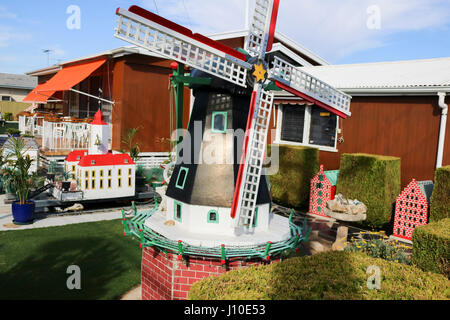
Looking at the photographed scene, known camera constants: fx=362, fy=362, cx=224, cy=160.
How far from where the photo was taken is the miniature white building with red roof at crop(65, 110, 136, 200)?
36.9 ft

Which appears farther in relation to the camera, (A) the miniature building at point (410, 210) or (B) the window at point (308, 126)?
(B) the window at point (308, 126)

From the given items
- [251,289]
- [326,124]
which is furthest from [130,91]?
[251,289]

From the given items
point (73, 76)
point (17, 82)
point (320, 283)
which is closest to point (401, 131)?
point (320, 283)

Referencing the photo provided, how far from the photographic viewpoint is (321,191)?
10.9m

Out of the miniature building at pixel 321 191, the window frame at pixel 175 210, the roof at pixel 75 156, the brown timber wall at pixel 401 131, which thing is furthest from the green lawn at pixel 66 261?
the brown timber wall at pixel 401 131

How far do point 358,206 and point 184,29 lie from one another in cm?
514

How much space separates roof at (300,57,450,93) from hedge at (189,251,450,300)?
6.66 meters

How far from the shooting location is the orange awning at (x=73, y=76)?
14.4 meters

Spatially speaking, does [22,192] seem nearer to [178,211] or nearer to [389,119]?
[178,211]

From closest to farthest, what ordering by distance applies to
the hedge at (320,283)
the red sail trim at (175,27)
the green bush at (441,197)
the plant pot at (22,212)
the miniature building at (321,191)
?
the hedge at (320,283), the red sail trim at (175,27), the green bush at (441,197), the plant pot at (22,212), the miniature building at (321,191)

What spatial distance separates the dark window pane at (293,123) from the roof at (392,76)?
1.52 metres

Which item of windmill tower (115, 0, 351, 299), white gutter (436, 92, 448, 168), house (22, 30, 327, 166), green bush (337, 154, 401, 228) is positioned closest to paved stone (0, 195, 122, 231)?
house (22, 30, 327, 166)

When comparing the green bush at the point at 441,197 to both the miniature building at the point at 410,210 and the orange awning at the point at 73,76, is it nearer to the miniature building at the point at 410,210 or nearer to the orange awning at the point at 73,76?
the miniature building at the point at 410,210

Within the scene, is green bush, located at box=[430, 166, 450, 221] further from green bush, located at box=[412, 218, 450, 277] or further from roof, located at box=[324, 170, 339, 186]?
roof, located at box=[324, 170, 339, 186]
